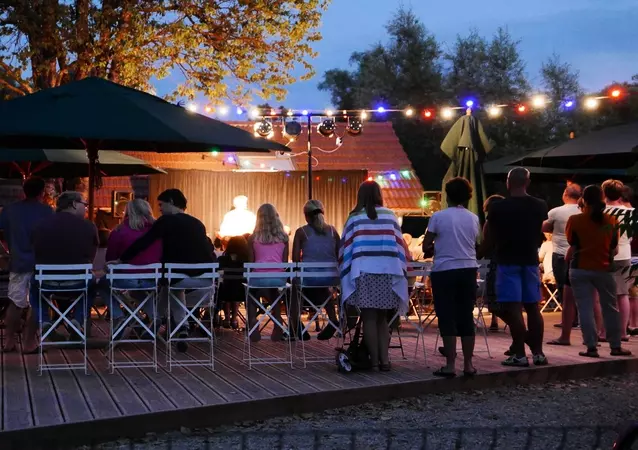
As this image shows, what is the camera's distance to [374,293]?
697 cm

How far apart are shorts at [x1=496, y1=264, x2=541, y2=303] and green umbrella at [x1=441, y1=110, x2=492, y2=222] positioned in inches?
141

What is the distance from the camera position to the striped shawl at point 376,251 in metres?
6.98

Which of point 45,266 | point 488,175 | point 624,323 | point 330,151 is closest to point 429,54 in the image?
point 330,151

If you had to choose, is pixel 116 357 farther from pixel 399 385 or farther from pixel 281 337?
pixel 399 385

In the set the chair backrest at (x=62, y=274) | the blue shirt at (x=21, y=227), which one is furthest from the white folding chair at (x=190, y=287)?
the blue shirt at (x=21, y=227)

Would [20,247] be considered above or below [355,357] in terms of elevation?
above

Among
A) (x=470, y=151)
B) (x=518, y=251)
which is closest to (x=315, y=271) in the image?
(x=518, y=251)

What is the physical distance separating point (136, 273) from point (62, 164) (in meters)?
6.18

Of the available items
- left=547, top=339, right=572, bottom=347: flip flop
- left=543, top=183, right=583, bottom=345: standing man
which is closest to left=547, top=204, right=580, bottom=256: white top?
left=543, top=183, right=583, bottom=345: standing man

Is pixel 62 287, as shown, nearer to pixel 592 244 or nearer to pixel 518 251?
pixel 518 251

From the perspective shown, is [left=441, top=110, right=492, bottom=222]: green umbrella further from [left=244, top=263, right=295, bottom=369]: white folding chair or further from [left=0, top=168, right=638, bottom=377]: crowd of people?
[left=244, top=263, right=295, bottom=369]: white folding chair

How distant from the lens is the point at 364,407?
6316 mm

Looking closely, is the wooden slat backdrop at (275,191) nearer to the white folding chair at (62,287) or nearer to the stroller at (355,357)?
the white folding chair at (62,287)

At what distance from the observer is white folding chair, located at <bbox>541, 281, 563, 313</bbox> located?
39.3 feet
